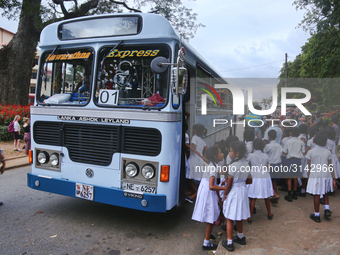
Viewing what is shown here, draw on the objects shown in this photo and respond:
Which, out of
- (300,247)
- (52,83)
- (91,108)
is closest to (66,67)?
(52,83)

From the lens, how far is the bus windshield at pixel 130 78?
379cm

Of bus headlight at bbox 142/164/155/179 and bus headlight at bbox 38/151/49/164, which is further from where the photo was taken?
bus headlight at bbox 38/151/49/164

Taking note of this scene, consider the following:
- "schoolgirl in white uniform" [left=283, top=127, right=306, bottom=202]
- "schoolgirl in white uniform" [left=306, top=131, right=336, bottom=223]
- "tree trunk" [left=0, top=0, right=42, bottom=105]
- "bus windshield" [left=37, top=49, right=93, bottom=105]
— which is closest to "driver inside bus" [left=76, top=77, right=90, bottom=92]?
"bus windshield" [left=37, top=49, right=93, bottom=105]

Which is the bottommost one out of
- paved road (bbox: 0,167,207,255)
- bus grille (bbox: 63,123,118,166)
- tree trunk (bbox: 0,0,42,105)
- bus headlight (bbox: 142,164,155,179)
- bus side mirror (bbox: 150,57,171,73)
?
paved road (bbox: 0,167,207,255)

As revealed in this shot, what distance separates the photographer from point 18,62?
49.6 ft

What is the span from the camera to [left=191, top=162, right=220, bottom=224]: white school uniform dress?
3.61 m

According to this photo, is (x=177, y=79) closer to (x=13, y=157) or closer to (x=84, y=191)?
(x=84, y=191)

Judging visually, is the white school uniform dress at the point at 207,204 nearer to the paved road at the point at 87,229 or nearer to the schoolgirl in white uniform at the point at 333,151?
the paved road at the point at 87,229

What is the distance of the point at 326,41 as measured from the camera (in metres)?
13.4

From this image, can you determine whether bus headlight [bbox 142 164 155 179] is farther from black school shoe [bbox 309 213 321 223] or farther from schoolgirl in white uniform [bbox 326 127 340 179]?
schoolgirl in white uniform [bbox 326 127 340 179]

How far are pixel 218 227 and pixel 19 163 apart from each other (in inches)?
304

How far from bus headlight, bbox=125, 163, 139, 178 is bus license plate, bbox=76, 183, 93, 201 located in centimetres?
63

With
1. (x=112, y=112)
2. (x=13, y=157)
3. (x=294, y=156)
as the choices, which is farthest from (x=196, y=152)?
(x=13, y=157)

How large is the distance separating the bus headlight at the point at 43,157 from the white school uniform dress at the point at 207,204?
2.54 m
